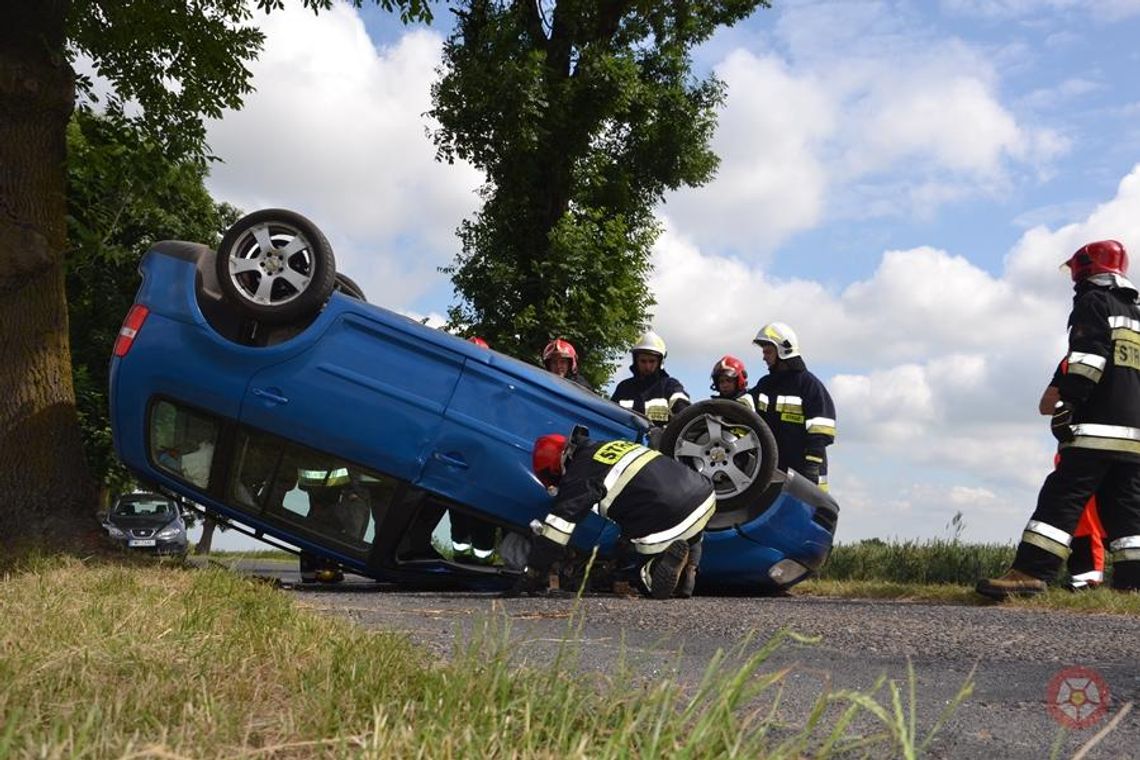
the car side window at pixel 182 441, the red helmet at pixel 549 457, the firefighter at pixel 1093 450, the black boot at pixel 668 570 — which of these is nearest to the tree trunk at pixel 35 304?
the car side window at pixel 182 441

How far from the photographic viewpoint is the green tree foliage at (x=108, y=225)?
9984mm

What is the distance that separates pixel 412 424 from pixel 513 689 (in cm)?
452

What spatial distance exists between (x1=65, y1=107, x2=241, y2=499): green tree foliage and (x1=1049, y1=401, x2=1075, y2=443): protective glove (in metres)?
7.10

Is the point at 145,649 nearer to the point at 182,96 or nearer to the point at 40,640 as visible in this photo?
the point at 40,640

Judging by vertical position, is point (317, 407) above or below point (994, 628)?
above

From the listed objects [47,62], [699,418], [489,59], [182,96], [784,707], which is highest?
[489,59]

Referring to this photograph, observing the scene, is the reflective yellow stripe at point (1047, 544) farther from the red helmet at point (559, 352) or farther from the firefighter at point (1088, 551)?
the red helmet at point (559, 352)

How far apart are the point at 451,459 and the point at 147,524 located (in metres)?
13.8

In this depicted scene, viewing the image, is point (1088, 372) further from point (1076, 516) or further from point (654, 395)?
point (654, 395)

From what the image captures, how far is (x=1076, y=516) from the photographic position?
22.2ft

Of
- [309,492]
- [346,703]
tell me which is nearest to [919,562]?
[309,492]

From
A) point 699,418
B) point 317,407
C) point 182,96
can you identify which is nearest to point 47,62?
point 182,96

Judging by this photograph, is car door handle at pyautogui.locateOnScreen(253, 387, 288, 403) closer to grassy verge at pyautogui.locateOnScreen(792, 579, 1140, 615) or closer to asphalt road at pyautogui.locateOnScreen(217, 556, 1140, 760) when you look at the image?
asphalt road at pyautogui.locateOnScreen(217, 556, 1140, 760)

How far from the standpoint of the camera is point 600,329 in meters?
15.7
